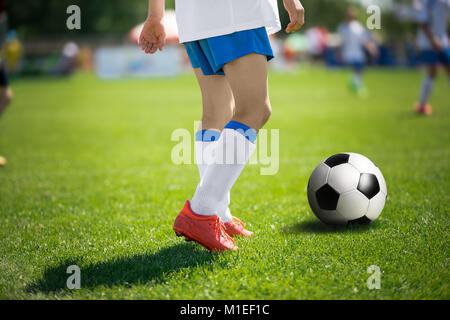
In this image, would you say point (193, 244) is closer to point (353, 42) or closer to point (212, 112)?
point (212, 112)

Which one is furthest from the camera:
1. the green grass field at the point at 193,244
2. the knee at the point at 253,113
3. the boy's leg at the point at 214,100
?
the boy's leg at the point at 214,100

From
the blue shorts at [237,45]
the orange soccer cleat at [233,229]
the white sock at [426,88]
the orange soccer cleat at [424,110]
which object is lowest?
the orange soccer cleat at [424,110]

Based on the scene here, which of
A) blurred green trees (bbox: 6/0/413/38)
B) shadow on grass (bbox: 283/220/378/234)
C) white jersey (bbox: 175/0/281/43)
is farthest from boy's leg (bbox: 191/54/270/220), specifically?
blurred green trees (bbox: 6/0/413/38)

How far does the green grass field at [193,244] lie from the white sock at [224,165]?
0.99ft

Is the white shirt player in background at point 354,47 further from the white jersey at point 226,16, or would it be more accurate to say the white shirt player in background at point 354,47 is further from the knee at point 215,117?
the white jersey at point 226,16

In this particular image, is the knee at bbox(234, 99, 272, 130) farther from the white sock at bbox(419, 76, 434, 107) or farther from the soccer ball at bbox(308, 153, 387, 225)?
the white sock at bbox(419, 76, 434, 107)

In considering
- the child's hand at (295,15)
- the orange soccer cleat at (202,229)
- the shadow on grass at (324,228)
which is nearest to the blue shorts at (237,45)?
the child's hand at (295,15)

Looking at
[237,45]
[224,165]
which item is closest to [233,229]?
[224,165]

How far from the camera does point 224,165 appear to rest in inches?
87.3

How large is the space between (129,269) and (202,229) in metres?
0.43

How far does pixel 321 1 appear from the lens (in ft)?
223

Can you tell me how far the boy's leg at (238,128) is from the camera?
211 centimetres
